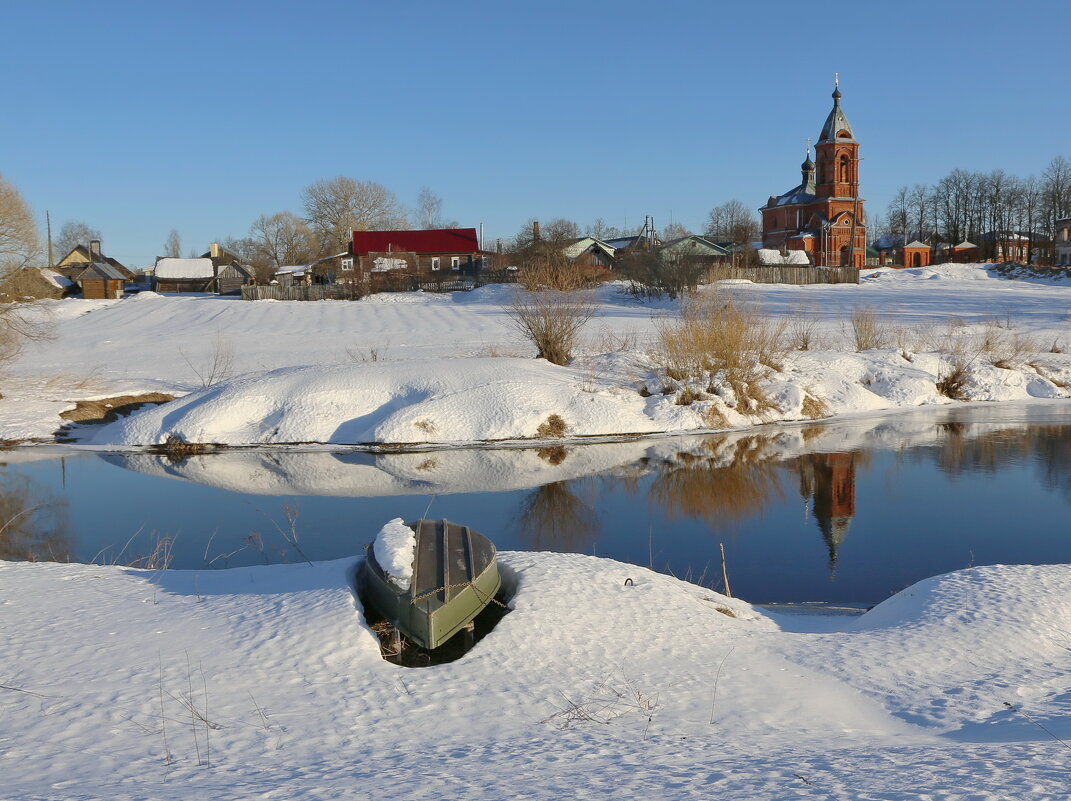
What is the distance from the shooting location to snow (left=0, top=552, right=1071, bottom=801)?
4.94 metres

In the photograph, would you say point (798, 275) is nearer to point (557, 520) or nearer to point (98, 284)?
point (557, 520)

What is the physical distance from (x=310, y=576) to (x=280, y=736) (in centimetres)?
297

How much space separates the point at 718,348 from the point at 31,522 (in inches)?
621

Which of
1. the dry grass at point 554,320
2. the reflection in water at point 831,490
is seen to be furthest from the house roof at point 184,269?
the reflection in water at point 831,490

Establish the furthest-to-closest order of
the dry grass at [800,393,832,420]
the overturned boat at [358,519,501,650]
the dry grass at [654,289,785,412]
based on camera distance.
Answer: the dry grass at [800,393,832,420] < the dry grass at [654,289,785,412] < the overturned boat at [358,519,501,650]

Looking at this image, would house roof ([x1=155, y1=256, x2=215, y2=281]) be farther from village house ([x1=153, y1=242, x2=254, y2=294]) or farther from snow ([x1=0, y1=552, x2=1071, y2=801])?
snow ([x1=0, y1=552, x2=1071, y2=801])

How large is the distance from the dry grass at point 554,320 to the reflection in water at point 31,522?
43.5 feet

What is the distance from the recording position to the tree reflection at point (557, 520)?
12594 millimetres

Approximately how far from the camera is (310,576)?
8.61 m

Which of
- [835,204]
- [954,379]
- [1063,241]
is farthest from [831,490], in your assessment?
[1063,241]


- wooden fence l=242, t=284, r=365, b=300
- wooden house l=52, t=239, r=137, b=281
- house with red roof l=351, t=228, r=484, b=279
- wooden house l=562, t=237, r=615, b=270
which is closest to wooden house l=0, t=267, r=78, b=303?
wooden fence l=242, t=284, r=365, b=300

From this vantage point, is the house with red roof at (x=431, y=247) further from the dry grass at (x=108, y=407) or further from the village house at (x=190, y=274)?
the dry grass at (x=108, y=407)

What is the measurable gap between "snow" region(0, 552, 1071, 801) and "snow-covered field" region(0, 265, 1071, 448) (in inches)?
481

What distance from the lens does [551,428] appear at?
2133 centimetres
